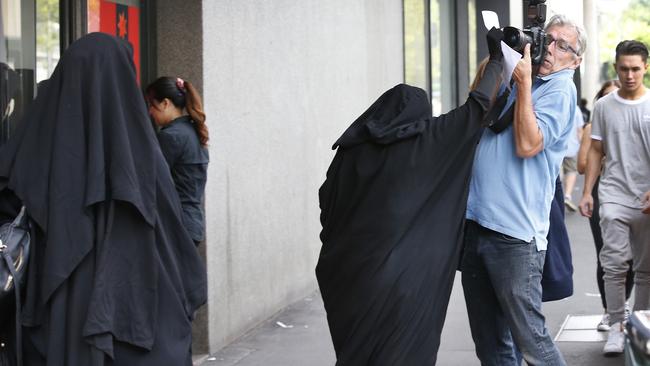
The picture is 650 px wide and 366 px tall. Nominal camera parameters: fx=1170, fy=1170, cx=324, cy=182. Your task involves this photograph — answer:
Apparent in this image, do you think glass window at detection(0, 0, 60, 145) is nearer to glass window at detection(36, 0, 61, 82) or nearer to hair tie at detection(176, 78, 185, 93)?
glass window at detection(36, 0, 61, 82)

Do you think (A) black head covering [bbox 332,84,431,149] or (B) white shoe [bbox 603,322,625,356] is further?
(B) white shoe [bbox 603,322,625,356]

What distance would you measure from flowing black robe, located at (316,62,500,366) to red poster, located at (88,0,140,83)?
2455 mm

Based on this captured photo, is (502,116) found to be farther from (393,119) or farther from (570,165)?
(570,165)

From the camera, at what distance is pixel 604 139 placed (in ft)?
24.8

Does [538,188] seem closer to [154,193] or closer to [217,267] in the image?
[154,193]

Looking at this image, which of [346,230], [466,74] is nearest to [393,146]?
[346,230]

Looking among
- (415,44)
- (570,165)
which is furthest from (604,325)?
(570,165)

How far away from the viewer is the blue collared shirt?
17.0 ft

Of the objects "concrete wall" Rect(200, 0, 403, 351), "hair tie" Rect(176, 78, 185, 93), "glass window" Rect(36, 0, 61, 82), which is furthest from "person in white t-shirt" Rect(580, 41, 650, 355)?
"glass window" Rect(36, 0, 61, 82)

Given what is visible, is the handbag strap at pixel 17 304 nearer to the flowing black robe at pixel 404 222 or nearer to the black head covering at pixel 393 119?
the flowing black robe at pixel 404 222

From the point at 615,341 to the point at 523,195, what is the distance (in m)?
2.47

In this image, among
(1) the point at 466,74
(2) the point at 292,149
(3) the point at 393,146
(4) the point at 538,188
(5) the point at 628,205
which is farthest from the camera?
(1) the point at 466,74

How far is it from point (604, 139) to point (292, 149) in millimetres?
2502

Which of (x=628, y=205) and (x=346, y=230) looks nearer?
(x=346, y=230)
